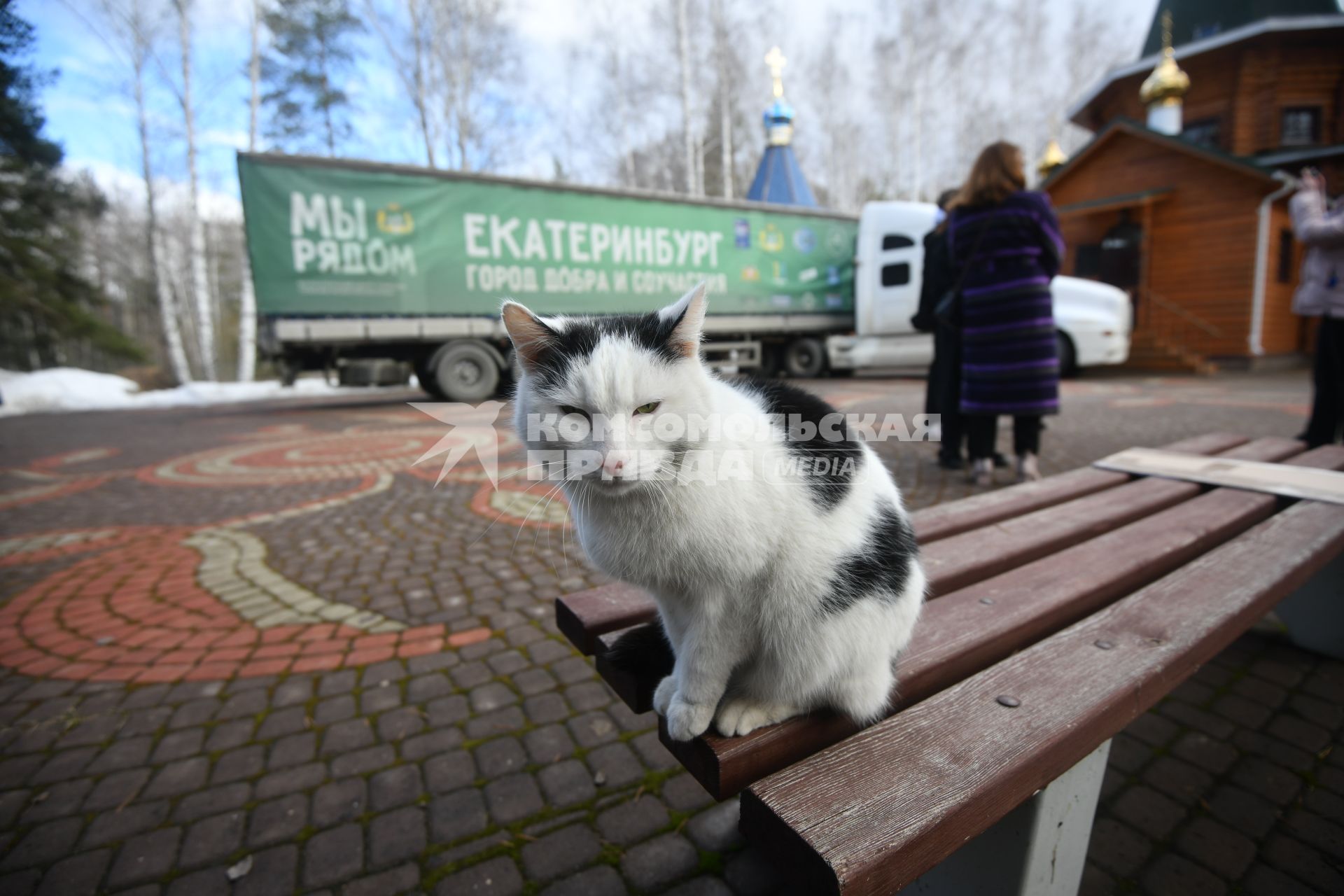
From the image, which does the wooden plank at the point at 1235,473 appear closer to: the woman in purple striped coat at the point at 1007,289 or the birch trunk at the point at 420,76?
the woman in purple striped coat at the point at 1007,289

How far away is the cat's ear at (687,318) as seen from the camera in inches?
43.4

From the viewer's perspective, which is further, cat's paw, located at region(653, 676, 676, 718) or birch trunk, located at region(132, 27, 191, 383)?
birch trunk, located at region(132, 27, 191, 383)

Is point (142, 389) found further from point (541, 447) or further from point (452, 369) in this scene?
point (541, 447)

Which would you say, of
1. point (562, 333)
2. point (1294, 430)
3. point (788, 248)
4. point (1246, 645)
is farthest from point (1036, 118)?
point (562, 333)

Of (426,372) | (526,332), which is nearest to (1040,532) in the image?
(526,332)

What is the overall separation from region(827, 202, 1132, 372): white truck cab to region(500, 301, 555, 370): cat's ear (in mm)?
10313

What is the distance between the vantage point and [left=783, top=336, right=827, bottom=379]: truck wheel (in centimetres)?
1223

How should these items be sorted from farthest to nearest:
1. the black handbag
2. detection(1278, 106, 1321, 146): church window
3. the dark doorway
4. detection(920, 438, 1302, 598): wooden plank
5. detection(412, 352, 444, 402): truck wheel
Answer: detection(1278, 106, 1321, 146): church window → the dark doorway → detection(412, 352, 444, 402): truck wheel → the black handbag → detection(920, 438, 1302, 598): wooden plank

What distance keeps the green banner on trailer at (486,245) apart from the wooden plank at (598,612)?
5761 millimetres

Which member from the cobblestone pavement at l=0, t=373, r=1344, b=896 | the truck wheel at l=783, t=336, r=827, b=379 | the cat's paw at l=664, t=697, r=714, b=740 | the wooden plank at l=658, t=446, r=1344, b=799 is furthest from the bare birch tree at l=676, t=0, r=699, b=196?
the cat's paw at l=664, t=697, r=714, b=740

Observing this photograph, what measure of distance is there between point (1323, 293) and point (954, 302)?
8.52 feet

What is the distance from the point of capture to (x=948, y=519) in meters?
1.97

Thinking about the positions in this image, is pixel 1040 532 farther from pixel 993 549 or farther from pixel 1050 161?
pixel 1050 161

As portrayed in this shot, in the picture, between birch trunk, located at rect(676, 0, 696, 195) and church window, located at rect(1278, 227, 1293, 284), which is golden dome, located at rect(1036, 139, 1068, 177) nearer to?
church window, located at rect(1278, 227, 1293, 284)
